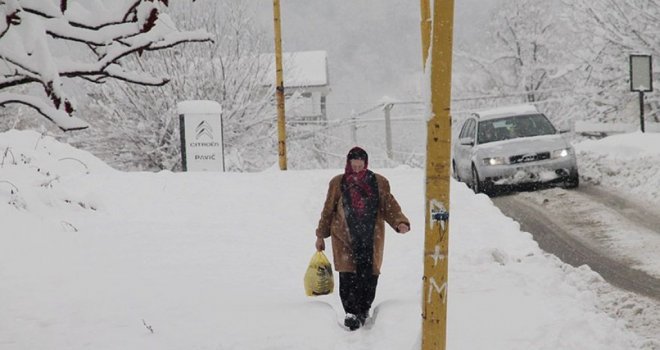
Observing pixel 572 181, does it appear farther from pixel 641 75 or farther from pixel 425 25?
pixel 425 25

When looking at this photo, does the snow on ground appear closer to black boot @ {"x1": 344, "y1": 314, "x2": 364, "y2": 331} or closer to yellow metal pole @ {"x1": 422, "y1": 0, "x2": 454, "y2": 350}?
black boot @ {"x1": 344, "y1": 314, "x2": 364, "y2": 331}

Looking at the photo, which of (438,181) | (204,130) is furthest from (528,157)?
(438,181)

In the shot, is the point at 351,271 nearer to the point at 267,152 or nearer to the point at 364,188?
the point at 364,188

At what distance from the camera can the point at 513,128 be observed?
15719 mm

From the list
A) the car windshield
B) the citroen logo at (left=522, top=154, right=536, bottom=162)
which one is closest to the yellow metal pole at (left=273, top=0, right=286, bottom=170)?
the car windshield

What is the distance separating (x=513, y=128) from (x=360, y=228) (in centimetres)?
1000

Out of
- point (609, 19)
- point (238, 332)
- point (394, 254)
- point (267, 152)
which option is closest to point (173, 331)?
point (238, 332)

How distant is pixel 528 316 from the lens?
6461 millimetres

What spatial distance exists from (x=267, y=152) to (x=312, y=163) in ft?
8.97

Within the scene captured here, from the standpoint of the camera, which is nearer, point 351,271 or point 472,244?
point 351,271

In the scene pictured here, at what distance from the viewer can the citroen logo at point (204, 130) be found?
1630 cm

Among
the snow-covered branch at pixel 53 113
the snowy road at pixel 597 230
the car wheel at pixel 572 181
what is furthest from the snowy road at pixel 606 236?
the snow-covered branch at pixel 53 113

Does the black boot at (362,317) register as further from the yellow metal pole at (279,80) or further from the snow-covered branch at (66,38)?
the yellow metal pole at (279,80)

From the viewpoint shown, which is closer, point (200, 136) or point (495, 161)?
point (495, 161)
